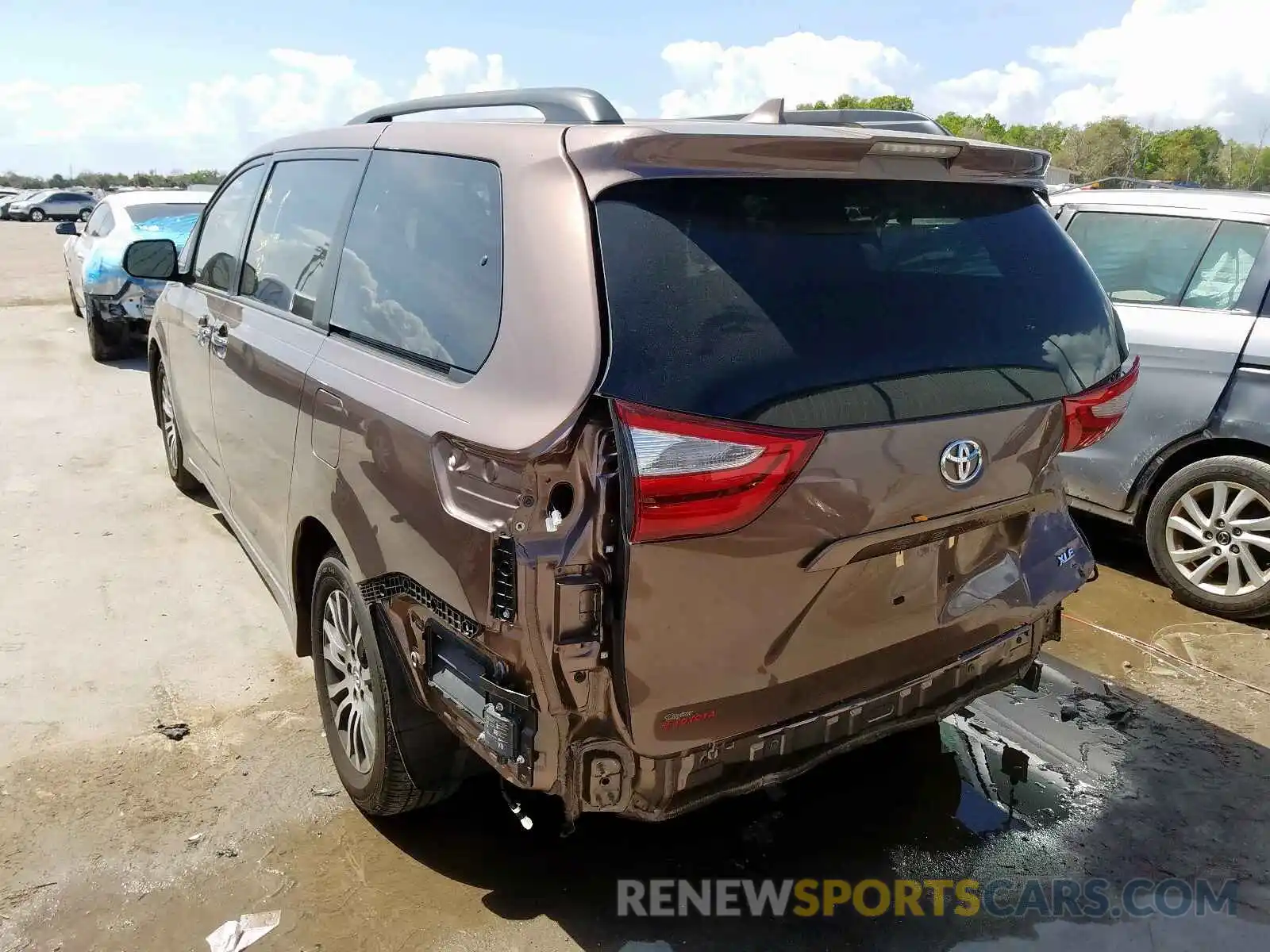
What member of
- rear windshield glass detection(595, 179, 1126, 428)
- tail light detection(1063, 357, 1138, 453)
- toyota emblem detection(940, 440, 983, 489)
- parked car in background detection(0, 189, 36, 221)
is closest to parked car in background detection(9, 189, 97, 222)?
parked car in background detection(0, 189, 36, 221)

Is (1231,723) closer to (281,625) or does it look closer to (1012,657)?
(1012,657)

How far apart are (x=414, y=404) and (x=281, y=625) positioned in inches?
94.8

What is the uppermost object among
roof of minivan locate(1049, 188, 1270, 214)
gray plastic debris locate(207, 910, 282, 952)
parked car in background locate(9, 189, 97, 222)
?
roof of minivan locate(1049, 188, 1270, 214)

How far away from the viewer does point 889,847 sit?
2965mm

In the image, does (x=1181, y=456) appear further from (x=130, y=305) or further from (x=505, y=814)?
(x=130, y=305)

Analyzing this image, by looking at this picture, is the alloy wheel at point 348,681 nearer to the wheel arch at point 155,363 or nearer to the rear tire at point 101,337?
the wheel arch at point 155,363

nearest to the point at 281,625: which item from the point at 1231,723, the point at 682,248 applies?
the point at 682,248

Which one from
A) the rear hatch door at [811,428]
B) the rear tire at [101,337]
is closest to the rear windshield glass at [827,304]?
the rear hatch door at [811,428]

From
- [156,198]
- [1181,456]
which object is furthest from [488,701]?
[156,198]

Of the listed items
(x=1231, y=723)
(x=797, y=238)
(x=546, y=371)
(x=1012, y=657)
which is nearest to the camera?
(x=546, y=371)

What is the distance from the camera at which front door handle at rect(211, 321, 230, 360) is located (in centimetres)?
387

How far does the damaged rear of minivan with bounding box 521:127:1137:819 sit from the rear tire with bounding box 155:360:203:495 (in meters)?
4.32

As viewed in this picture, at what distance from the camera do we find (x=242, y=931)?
8.52 ft

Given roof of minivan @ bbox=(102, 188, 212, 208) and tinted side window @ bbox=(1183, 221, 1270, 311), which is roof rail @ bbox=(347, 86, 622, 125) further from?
roof of minivan @ bbox=(102, 188, 212, 208)
